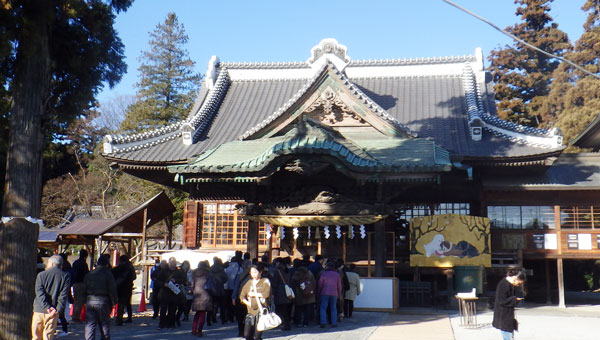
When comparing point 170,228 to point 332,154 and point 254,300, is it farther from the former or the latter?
point 254,300

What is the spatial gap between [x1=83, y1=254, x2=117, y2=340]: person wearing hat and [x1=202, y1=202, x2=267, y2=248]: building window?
10467 millimetres

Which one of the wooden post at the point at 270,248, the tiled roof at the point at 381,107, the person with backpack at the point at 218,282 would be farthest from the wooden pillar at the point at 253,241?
the tiled roof at the point at 381,107

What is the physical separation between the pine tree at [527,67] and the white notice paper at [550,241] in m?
21.8

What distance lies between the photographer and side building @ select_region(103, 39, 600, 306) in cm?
1477

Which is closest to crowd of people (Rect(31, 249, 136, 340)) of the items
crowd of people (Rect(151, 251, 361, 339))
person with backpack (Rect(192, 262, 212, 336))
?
person with backpack (Rect(192, 262, 212, 336))

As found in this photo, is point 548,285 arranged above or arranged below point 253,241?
below

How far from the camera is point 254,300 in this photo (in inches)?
382

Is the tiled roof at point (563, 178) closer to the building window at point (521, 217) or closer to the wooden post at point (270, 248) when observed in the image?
the building window at point (521, 217)

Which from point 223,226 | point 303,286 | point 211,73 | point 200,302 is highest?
point 211,73

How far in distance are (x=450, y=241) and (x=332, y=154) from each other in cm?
532

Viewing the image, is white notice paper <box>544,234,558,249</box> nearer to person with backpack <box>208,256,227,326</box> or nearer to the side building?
the side building

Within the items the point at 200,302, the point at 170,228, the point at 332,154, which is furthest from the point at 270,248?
the point at 200,302

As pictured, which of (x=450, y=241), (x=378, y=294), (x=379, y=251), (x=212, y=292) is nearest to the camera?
(x=212, y=292)

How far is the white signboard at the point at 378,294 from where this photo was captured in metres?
14.9
